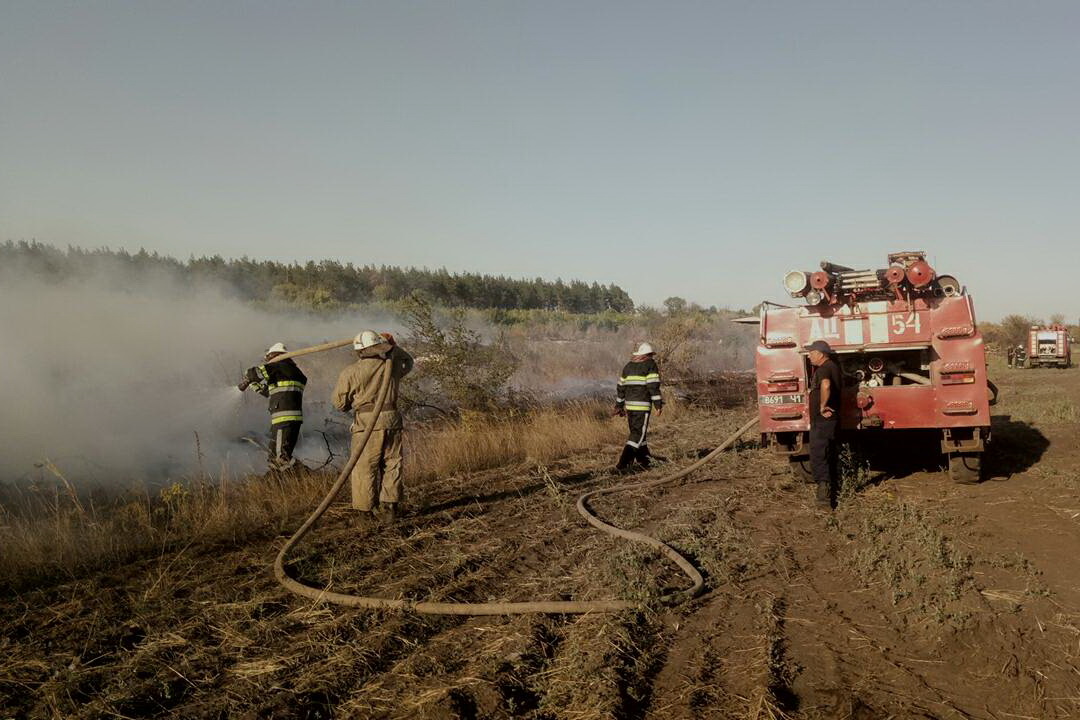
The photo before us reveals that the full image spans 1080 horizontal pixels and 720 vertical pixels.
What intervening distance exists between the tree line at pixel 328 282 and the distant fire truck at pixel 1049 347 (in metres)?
27.0

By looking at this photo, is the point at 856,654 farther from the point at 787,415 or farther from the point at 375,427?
the point at 375,427

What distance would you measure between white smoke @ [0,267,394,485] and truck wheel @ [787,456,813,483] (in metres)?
7.39

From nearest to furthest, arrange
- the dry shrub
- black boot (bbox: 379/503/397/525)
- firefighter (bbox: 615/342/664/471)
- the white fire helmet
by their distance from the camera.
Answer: black boot (bbox: 379/503/397/525), the white fire helmet, firefighter (bbox: 615/342/664/471), the dry shrub

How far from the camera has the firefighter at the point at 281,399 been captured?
8609mm

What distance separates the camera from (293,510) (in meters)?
7.27

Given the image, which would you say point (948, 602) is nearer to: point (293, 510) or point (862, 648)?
point (862, 648)

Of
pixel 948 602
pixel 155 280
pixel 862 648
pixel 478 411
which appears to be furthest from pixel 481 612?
pixel 155 280

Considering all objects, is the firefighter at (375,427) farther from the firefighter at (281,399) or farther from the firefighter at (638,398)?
the firefighter at (638,398)

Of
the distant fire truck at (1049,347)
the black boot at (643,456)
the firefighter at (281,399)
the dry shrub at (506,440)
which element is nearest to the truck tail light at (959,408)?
the black boot at (643,456)

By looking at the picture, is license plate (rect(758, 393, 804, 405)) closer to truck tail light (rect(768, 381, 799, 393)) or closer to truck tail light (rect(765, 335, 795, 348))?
truck tail light (rect(768, 381, 799, 393))

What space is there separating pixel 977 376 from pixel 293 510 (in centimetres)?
762

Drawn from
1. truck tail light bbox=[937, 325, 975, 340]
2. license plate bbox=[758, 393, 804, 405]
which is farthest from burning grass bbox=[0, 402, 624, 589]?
truck tail light bbox=[937, 325, 975, 340]

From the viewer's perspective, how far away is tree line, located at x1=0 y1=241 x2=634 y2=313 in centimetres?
1608

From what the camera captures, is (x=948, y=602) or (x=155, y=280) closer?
(x=948, y=602)
